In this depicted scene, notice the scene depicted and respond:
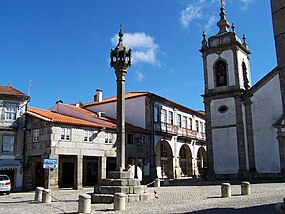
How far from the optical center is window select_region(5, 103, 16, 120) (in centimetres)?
2481

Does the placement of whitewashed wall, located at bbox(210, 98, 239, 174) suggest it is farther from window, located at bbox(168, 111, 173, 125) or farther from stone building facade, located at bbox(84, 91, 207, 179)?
window, located at bbox(168, 111, 173, 125)

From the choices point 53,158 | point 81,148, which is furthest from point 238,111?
point 53,158

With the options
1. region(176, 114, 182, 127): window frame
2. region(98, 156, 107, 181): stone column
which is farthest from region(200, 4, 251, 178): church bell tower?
region(98, 156, 107, 181): stone column

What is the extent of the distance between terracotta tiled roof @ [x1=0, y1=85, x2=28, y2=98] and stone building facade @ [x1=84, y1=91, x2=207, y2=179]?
31.4 feet

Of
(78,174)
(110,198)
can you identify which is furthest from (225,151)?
(110,198)

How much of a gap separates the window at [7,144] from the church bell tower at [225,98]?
1553 cm

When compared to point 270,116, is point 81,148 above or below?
below

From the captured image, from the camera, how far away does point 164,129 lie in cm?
3275

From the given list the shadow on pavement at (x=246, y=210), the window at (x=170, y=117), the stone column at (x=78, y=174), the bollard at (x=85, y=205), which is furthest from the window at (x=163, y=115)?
the bollard at (x=85, y=205)

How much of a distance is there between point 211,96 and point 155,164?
8409 mm

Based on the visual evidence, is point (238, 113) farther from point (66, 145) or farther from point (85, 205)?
point (85, 205)

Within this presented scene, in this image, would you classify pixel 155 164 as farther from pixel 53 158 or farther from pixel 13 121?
pixel 13 121

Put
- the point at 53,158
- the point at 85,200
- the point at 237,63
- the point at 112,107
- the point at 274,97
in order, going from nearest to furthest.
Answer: the point at 85,200 < the point at 53,158 < the point at 274,97 < the point at 237,63 < the point at 112,107

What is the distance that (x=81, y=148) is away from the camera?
2525 centimetres
